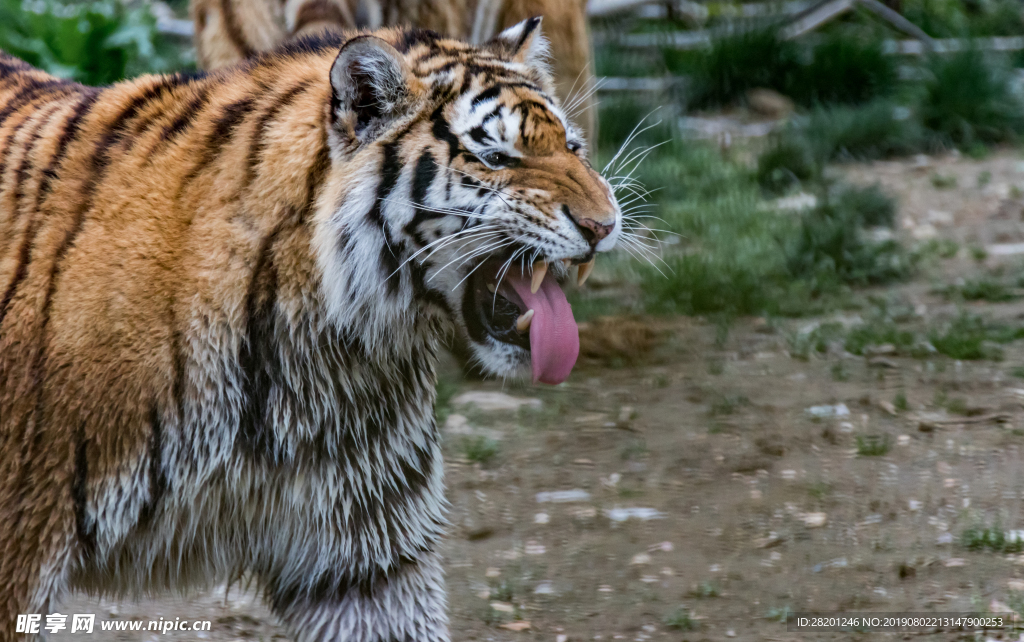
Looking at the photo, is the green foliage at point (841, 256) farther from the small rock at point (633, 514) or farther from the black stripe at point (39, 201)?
the black stripe at point (39, 201)

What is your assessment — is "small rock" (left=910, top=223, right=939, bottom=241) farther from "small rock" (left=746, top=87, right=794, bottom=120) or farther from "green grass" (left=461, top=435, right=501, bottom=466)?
"green grass" (left=461, top=435, right=501, bottom=466)

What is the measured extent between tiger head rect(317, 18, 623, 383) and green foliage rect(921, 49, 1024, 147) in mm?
6226

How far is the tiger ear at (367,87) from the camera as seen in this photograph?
2248 mm

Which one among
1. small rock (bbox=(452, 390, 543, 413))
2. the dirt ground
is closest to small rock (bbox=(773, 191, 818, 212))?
the dirt ground

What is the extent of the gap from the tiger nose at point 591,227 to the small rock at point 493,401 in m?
2.27

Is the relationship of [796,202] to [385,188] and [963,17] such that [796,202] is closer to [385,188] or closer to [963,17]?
[963,17]

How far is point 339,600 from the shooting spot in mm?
2553

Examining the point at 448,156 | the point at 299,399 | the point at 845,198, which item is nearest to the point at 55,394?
the point at 299,399

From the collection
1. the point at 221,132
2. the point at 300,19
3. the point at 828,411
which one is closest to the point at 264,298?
the point at 221,132

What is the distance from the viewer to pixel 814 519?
141 inches

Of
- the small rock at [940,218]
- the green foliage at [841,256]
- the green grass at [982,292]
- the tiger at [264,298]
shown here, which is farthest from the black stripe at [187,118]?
the small rock at [940,218]

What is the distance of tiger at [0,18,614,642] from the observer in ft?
7.34

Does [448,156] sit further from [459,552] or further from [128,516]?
[459,552]

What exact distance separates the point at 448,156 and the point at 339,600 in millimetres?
999
